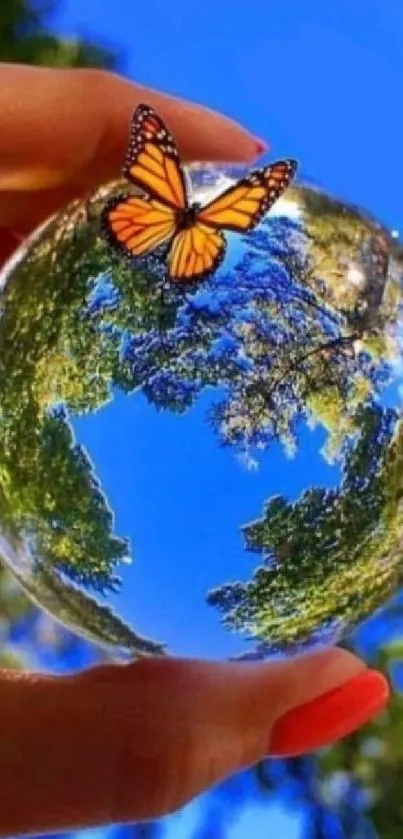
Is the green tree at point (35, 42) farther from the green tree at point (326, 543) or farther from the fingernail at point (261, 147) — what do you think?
the green tree at point (326, 543)

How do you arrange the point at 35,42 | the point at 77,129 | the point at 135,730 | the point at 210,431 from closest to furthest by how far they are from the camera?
the point at 210,431 < the point at 135,730 < the point at 77,129 < the point at 35,42

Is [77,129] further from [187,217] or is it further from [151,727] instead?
[151,727]

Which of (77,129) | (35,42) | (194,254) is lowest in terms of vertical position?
(194,254)

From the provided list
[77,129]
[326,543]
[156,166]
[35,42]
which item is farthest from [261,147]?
[35,42]

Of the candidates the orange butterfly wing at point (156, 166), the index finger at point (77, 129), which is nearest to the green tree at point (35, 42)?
the index finger at point (77, 129)

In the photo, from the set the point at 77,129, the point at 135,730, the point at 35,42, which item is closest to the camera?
the point at 135,730

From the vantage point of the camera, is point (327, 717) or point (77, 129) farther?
point (77, 129)

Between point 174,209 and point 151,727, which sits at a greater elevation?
point 174,209

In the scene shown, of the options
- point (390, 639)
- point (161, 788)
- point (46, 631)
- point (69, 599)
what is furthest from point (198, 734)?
point (46, 631)
